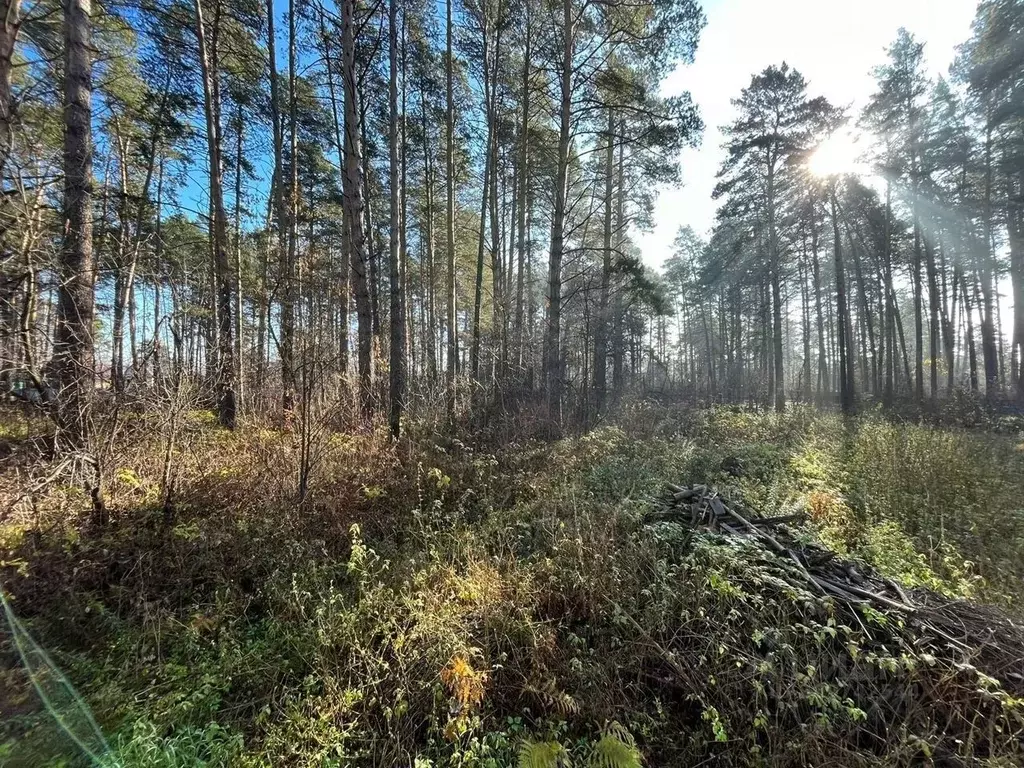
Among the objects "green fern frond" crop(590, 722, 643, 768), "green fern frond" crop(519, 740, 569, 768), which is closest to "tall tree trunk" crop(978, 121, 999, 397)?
→ "green fern frond" crop(590, 722, 643, 768)

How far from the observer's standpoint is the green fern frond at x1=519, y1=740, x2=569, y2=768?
190 cm

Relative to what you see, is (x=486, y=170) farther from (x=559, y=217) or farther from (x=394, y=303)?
(x=394, y=303)

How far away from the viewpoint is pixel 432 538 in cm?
407

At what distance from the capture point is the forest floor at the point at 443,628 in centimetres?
215

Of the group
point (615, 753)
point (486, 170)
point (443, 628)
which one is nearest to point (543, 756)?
point (615, 753)

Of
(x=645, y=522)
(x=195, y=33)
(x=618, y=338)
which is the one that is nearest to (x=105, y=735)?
(x=645, y=522)

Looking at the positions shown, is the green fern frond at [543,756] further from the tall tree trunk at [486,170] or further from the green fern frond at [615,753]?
the tall tree trunk at [486,170]

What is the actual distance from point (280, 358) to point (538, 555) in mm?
3364

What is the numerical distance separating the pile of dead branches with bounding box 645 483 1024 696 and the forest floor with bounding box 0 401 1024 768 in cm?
9

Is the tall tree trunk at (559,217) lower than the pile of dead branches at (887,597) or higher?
higher

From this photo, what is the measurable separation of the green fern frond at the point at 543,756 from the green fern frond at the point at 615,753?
167 millimetres

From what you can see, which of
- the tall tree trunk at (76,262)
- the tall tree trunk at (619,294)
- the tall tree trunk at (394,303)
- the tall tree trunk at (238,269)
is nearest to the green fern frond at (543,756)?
the tall tree trunk at (76,262)

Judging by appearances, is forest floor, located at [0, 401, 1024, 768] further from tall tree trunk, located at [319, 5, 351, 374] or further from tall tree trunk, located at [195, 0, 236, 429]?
tall tree trunk, located at [195, 0, 236, 429]

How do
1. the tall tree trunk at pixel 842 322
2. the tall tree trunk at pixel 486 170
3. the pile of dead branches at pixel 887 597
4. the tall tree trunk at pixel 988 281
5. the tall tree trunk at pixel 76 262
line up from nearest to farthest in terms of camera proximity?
the pile of dead branches at pixel 887 597
the tall tree trunk at pixel 76 262
the tall tree trunk at pixel 486 170
the tall tree trunk at pixel 842 322
the tall tree trunk at pixel 988 281
